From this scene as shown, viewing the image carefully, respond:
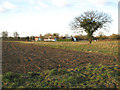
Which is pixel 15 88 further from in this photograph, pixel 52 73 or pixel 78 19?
pixel 78 19

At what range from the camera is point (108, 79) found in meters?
6.30

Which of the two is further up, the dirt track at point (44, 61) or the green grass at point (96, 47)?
the green grass at point (96, 47)

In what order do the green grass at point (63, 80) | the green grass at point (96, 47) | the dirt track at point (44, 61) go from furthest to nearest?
the green grass at point (96, 47) → the dirt track at point (44, 61) → the green grass at point (63, 80)

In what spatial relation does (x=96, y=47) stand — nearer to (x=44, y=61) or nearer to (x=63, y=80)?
(x=44, y=61)

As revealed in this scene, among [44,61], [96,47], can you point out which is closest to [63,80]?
[44,61]

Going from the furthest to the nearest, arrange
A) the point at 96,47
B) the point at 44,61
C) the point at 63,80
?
the point at 96,47
the point at 44,61
the point at 63,80

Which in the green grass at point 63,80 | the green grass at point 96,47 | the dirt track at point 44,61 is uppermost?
the green grass at point 96,47

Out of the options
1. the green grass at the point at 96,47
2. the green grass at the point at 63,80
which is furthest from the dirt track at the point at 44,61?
the green grass at the point at 96,47

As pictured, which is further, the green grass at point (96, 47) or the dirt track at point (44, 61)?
the green grass at point (96, 47)

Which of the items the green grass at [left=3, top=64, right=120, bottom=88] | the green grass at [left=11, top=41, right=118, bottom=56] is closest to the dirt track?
the green grass at [left=3, top=64, right=120, bottom=88]

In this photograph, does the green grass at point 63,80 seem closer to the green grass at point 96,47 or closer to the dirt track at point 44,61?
the dirt track at point 44,61

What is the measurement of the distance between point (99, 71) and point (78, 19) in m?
29.0

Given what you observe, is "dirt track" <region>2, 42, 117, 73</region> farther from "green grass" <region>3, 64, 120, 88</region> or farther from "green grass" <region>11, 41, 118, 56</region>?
"green grass" <region>11, 41, 118, 56</region>

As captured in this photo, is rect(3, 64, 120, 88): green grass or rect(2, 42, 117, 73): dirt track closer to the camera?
rect(3, 64, 120, 88): green grass
